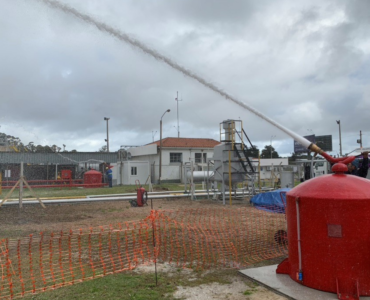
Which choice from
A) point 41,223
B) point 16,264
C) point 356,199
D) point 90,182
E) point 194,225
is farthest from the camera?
point 90,182

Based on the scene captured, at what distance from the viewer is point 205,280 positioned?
566cm

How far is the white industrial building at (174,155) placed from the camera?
4188 centimetres

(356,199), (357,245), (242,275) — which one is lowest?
(242,275)

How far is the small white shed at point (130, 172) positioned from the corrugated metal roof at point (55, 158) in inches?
95.1

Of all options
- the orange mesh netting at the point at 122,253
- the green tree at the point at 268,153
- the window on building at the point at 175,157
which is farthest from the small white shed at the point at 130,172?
the green tree at the point at 268,153

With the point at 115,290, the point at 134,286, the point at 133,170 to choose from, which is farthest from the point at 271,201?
the point at 133,170

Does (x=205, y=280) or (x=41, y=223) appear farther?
(x=41, y=223)

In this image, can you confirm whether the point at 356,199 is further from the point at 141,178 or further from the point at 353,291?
the point at 141,178

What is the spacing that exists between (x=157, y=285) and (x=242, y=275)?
155cm

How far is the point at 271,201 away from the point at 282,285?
1018 centimetres

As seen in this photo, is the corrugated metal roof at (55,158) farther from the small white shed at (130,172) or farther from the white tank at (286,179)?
the white tank at (286,179)

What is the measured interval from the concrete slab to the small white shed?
33.9 metres

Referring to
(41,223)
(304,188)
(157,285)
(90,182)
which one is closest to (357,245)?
(304,188)

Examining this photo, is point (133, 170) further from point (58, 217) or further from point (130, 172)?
point (58, 217)
